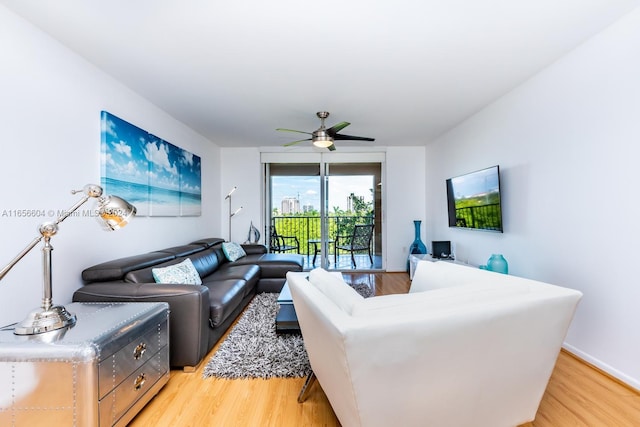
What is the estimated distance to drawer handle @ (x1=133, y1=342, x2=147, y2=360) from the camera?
1.57 meters

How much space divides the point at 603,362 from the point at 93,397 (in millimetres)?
3144

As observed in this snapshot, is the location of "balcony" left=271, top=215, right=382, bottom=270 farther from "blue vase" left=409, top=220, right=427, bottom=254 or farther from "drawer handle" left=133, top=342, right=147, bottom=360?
"drawer handle" left=133, top=342, right=147, bottom=360

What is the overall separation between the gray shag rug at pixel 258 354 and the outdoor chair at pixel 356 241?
2.93 meters

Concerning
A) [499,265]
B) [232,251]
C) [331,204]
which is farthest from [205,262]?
[499,265]

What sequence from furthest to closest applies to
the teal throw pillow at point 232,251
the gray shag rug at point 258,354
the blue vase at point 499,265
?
the teal throw pillow at point 232,251 < the blue vase at point 499,265 < the gray shag rug at point 258,354

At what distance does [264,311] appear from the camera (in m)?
3.17

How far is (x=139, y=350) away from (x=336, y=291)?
1.20 m

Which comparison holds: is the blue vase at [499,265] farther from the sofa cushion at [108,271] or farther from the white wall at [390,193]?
the sofa cushion at [108,271]

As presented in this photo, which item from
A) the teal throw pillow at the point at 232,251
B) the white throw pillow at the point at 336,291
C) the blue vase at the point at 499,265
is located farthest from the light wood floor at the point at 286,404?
the teal throw pillow at the point at 232,251

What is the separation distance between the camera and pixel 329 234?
18.7 feet

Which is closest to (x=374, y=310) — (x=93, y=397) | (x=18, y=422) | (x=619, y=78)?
(x=93, y=397)

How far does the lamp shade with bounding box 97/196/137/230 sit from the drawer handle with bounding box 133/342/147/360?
67 cm

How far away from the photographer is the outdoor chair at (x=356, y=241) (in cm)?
566

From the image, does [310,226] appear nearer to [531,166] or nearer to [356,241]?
[356,241]
